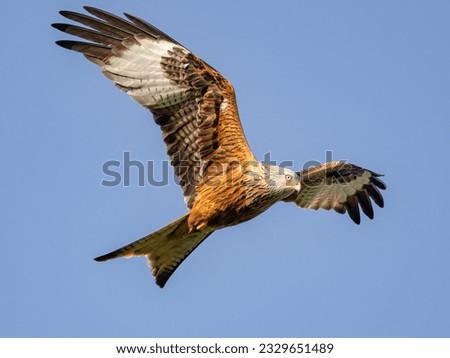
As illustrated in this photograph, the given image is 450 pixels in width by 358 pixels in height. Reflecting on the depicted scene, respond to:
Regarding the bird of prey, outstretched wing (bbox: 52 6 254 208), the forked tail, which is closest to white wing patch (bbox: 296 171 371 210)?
the bird of prey

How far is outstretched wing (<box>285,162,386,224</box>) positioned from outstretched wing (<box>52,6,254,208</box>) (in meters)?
2.03

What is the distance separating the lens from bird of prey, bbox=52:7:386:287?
12.6m

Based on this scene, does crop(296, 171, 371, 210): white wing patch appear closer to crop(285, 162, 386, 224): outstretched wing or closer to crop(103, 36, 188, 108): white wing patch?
crop(285, 162, 386, 224): outstretched wing

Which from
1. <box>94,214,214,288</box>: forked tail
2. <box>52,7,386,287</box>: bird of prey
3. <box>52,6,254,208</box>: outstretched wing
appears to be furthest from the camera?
<box>52,6,254,208</box>: outstretched wing

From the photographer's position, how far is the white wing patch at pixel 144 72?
1275 cm

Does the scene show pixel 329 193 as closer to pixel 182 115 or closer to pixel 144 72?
pixel 182 115

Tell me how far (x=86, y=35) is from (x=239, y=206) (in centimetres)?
303

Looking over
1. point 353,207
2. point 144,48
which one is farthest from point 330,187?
Answer: point 144,48

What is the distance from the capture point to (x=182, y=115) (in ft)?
42.2

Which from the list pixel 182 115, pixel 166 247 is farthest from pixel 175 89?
pixel 166 247

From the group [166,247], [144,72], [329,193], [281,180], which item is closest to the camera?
[281,180]

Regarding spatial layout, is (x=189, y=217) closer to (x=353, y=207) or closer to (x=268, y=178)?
(x=268, y=178)

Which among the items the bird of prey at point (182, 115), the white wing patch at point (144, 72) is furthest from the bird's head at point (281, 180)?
the white wing patch at point (144, 72)

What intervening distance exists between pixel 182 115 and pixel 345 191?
3348 mm
